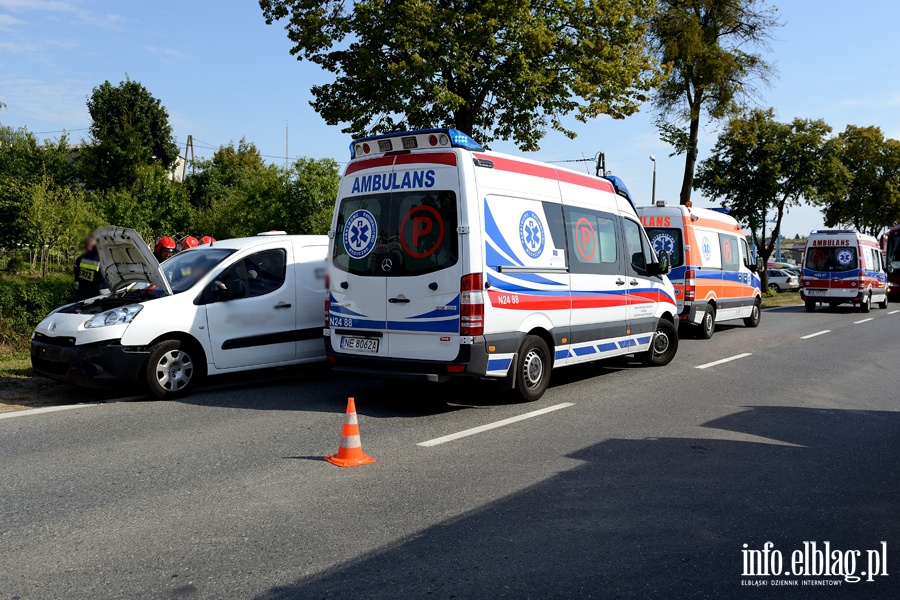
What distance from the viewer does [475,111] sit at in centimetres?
1756

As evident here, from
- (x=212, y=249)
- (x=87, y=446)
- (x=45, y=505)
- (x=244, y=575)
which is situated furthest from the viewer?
(x=212, y=249)

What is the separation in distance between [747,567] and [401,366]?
4343 millimetres

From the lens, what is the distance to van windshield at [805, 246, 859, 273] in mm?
24109

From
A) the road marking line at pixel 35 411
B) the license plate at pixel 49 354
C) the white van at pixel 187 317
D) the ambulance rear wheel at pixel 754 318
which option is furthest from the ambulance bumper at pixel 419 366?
the ambulance rear wheel at pixel 754 318

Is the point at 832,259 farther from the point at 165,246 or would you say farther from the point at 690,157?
the point at 165,246

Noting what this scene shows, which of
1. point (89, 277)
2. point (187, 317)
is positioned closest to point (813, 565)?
point (187, 317)

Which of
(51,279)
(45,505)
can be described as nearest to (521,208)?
(45,505)

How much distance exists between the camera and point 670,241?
584 inches

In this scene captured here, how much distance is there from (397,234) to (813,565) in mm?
5010

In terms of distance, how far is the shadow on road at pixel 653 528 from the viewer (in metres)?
3.71

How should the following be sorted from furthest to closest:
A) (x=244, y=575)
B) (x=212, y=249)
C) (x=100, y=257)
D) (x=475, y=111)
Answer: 1. (x=475, y=111)
2. (x=212, y=249)
3. (x=100, y=257)
4. (x=244, y=575)

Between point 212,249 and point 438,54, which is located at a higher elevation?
point 438,54

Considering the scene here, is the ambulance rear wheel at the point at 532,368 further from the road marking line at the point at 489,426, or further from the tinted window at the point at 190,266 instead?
the tinted window at the point at 190,266

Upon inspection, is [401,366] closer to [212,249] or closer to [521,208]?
[521,208]
